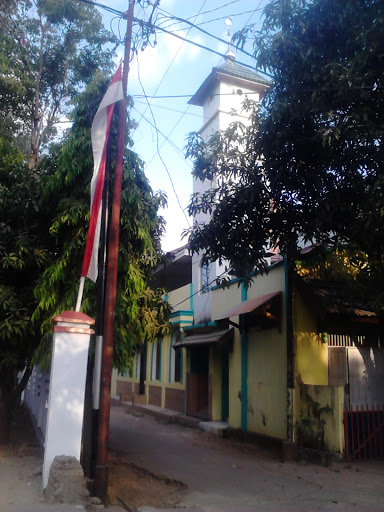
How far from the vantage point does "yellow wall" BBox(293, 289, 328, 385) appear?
11352mm

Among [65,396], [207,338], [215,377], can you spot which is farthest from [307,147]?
[215,377]

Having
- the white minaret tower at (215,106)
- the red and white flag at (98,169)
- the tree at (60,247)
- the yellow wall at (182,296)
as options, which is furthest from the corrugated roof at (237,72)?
the red and white flag at (98,169)

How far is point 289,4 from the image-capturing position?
876 cm

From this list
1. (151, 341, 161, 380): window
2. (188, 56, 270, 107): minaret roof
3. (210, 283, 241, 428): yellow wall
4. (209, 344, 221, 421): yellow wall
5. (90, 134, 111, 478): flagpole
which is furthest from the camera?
(151, 341, 161, 380): window

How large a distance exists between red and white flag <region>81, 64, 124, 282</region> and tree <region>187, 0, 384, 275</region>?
8.71 ft

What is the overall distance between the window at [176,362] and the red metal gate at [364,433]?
31.6ft

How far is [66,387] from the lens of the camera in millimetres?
6855

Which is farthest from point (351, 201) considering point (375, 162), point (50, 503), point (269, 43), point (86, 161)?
point (50, 503)

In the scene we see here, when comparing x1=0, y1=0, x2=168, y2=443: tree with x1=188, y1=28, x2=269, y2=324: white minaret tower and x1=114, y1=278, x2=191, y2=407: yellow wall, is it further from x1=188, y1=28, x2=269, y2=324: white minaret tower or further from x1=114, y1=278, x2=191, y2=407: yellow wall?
x1=114, y1=278, x2=191, y2=407: yellow wall

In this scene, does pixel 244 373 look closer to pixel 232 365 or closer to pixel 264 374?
pixel 232 365

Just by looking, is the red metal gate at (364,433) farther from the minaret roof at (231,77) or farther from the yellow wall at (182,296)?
the minaret roof at (231,77)

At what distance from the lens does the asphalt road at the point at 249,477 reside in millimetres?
7391

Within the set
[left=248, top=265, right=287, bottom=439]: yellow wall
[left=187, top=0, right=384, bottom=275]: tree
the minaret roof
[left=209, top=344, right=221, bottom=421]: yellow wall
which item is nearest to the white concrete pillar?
[left=187, top=0, right=384, bottom=275]: tree

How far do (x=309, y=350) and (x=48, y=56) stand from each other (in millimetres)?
11404
